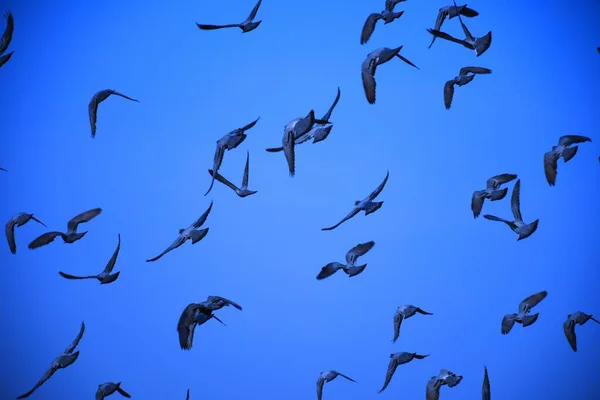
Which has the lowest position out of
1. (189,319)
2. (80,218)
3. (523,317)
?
(189,319)

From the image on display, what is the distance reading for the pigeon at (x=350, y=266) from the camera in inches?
308

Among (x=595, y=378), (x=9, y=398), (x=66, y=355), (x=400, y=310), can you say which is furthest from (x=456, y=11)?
(x=9, y=398)

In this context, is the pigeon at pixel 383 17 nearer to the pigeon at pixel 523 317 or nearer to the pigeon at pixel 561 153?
the pigeon at pixel 561 153

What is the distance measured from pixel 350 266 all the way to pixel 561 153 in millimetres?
3098

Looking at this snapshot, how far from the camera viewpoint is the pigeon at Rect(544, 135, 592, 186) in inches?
326

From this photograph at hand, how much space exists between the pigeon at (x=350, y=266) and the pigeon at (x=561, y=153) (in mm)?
2586

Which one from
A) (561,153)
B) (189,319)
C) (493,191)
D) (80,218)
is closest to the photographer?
(189,319)

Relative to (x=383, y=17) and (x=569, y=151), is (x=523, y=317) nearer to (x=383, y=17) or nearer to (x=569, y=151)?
(x=569, y=151)

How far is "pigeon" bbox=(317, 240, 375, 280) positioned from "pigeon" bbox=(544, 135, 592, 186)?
2.59 meters

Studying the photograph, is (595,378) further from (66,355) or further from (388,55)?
(66,355)

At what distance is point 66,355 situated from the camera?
7.84 metres

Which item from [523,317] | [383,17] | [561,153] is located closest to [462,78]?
[383,17]

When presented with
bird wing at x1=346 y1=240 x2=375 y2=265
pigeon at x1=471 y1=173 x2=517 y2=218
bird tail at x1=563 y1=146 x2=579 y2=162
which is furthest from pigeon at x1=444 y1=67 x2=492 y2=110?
bird wing at x1=346 y1=240 x2=375 y2=265

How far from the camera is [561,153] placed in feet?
27.7
